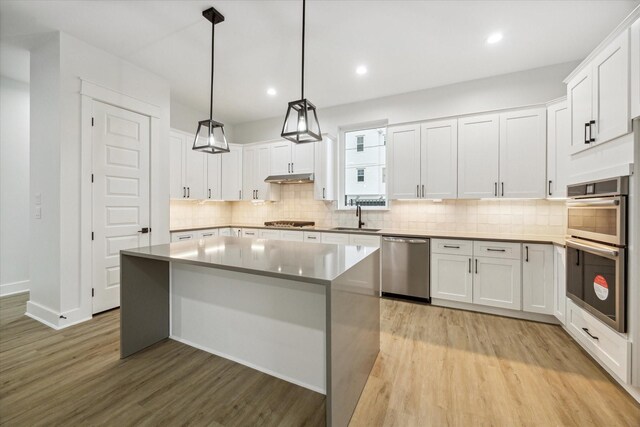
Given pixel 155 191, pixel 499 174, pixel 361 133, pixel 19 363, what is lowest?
pixel 19 363

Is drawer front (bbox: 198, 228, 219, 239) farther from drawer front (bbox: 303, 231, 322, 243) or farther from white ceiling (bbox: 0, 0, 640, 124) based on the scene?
white ceiling (bbox: 0, 0, 640, 124)

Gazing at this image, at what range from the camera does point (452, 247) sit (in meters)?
3.17

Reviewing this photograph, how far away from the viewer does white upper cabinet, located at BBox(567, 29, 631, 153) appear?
1740 mm

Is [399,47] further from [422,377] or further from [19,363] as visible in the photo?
[19,363]

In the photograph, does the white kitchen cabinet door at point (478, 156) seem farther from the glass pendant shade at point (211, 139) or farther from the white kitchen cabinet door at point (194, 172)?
the white kitchen cabinet door at point (194, 172)

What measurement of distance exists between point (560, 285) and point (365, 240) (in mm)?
2083

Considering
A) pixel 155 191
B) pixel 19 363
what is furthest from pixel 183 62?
pixel 19 363

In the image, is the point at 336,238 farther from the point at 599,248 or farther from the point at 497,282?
the point at 599,248

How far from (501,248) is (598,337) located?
3.62 feet

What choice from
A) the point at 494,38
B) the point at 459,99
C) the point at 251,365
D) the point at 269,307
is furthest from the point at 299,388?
the point at 459,99

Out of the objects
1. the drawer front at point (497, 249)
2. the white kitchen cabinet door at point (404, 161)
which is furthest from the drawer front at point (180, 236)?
the drawer front at point (497, 249)

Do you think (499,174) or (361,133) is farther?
(361,133)

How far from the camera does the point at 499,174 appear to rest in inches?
127

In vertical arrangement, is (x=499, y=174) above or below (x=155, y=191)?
above
